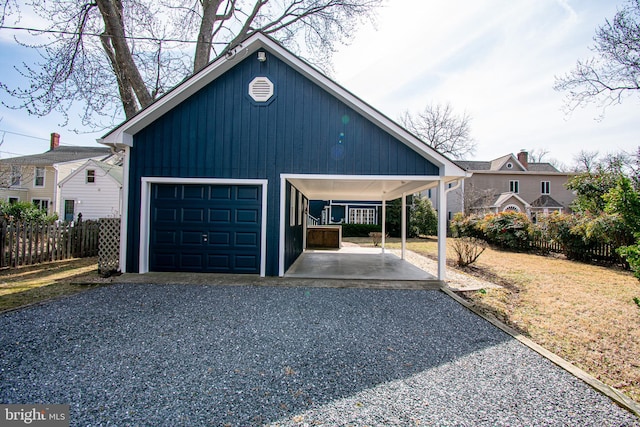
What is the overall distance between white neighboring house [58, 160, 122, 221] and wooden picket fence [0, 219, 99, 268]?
36.6ft

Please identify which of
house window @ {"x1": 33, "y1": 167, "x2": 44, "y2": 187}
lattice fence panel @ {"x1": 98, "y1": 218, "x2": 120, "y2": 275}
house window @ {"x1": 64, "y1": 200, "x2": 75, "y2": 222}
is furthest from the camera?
house window @ {"x1": 33, "y1": 167, "x2": 44, "y2": 187}

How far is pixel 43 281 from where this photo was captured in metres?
6.99

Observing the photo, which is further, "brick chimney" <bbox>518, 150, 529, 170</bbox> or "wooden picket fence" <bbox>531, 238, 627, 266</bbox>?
"brick chimney" <bbox>518, 150, 529, 170</bbox>

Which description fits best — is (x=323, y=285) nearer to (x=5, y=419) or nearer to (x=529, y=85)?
(x=5, y=419)

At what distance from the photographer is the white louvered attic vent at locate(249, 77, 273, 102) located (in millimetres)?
7398

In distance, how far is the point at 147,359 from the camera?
3260mm

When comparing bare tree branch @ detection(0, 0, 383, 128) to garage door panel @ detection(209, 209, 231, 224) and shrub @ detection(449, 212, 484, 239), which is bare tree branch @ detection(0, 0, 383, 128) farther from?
shrub @ detection(449, 212, 484, 239)

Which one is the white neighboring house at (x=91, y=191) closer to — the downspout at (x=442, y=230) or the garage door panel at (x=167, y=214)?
the garage door panel at (x=167, y=214)

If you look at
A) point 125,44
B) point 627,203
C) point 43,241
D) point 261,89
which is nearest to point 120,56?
point 125,44

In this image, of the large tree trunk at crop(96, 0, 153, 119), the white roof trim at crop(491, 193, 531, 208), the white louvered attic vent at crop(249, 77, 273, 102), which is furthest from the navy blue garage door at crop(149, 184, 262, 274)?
the white roof trim at crop(491, 193, 531, 208)

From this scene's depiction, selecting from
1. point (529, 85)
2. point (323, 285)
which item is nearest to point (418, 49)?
point (529, 85)

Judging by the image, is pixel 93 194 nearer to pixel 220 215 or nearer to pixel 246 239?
pixel 220 215

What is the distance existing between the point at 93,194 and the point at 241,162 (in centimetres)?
1852

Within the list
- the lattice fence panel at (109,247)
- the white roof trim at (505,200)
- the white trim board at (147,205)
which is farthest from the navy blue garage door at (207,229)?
the white roof trim at (505,200)
